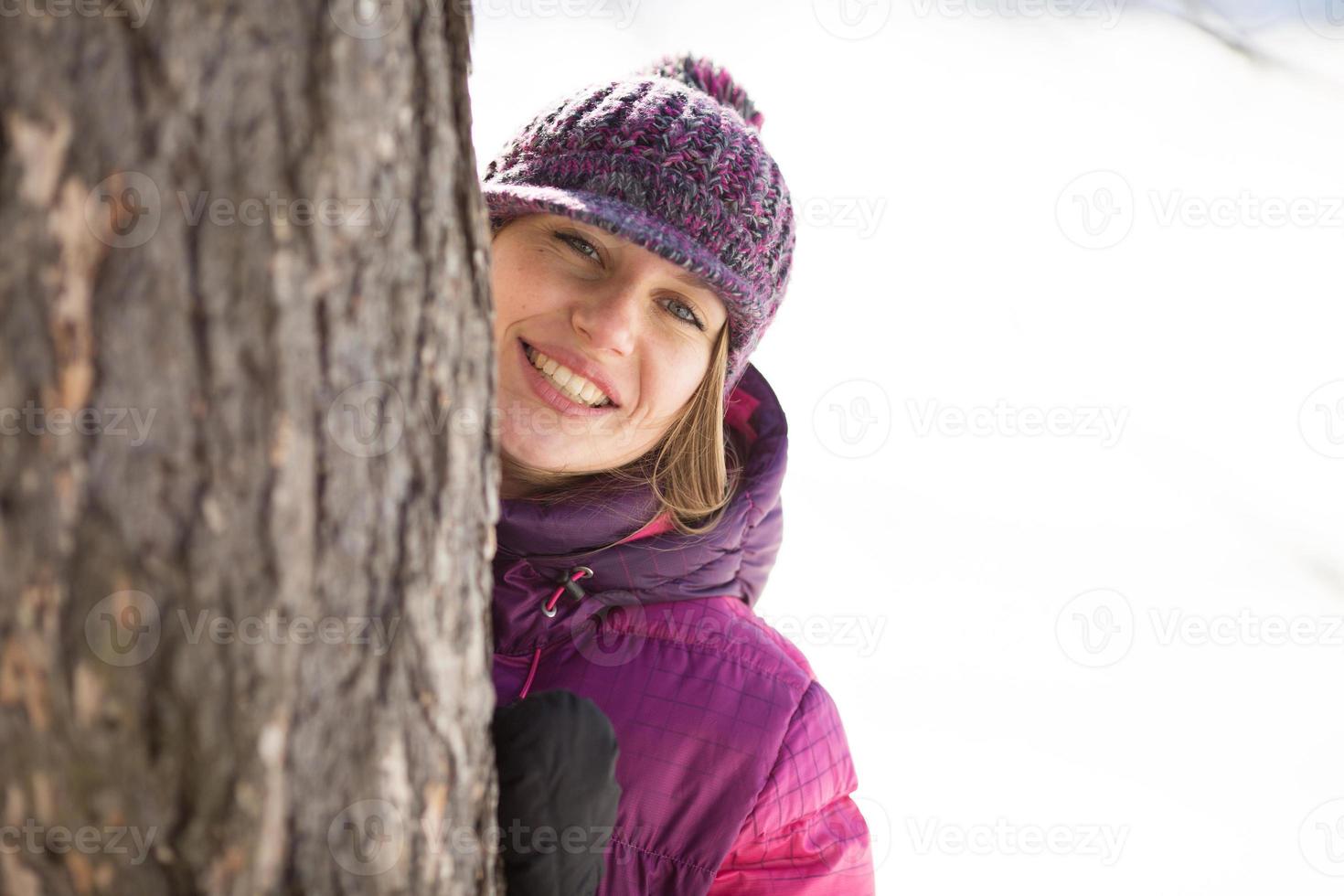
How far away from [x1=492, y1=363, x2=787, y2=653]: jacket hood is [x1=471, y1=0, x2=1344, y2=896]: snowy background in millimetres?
1394

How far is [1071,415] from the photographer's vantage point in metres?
2.96

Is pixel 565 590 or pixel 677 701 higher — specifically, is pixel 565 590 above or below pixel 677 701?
above

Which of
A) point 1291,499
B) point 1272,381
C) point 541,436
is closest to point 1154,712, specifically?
point 1291,499

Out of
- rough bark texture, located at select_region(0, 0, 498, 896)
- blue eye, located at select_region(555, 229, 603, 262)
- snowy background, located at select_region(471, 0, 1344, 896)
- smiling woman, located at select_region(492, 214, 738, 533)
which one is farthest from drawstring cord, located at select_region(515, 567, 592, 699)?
snowy background, located at select_region(471, 0, 1344, 896)

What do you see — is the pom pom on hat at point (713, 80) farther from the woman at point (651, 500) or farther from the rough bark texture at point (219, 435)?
the rough bark texture at point (219, 435)

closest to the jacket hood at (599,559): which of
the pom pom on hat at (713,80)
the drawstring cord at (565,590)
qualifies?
the drawstring cord at (565,590)

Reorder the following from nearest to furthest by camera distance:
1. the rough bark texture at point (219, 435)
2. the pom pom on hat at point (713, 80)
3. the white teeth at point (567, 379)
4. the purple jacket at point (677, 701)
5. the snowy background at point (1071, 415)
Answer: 1. the rough bark texture at point (219, 435)
2. the purple jacket at point (677, 701)
3. the white teeth at point (567, 379)
4. the pom pom on hat at point (713, 80)
5. the snowy background at point (1071, 415)

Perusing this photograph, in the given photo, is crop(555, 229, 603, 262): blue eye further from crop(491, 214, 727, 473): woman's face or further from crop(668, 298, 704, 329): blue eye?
crop(668, 298, 704, 329): blue eye

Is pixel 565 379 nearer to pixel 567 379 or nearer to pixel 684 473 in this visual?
pixel 567 379

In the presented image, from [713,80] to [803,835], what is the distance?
4.29ft

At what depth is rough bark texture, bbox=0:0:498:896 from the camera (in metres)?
0.56

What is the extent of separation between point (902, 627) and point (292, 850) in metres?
2.60

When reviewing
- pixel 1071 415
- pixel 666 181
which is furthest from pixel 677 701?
pixel 1071 415

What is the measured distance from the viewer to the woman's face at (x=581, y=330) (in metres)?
1.50
